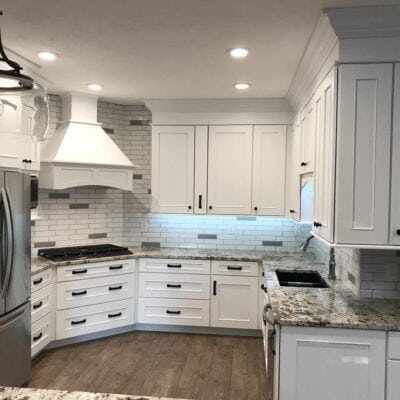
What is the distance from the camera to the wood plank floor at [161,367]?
312 centimetres

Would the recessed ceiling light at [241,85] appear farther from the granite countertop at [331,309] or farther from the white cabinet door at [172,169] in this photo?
the granite countertop at [331,309]

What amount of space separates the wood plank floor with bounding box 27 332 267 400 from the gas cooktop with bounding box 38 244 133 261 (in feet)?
2.93

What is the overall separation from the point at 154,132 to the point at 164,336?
91.9 inches

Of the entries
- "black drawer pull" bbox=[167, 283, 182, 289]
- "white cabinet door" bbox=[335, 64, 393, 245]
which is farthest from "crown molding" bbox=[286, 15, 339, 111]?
"black drawer pull" bbox=[167, 283, 182, 289]

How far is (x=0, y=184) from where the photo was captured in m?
2.69

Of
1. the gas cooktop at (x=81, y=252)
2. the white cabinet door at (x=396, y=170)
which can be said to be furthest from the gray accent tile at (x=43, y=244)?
the white cabinet door at (x=396, y=170)

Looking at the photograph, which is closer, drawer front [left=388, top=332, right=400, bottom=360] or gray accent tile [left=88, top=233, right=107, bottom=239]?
drawer front [left=388, top=332, right=400, bottom=360]

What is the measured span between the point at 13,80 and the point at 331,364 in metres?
2.10

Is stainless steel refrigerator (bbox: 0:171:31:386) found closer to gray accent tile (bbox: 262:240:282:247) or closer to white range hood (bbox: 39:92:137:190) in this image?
white range hood (bbox: 39:92:137:190)

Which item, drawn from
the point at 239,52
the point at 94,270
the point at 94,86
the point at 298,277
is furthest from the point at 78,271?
the point at 239,52

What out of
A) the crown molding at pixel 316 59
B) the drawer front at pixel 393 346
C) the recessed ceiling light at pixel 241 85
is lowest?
the drawer front at pixel 393 346

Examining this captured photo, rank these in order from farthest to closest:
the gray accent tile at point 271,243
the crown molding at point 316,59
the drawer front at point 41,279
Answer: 1. the gray accent tile at point 271,243
2. the drawer front at point 41,279
3. the crown molding at point 316,59

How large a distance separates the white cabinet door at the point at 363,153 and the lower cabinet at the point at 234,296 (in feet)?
6.64

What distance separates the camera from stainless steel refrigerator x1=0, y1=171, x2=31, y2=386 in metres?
2.73
